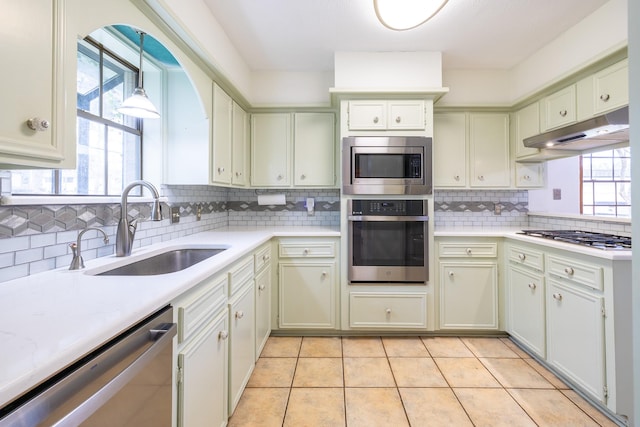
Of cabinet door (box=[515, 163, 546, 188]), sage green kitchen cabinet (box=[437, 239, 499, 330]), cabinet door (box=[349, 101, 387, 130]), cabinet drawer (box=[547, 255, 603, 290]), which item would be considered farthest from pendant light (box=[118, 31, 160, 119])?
cabinet door (box=[515, 163, 546, 188])

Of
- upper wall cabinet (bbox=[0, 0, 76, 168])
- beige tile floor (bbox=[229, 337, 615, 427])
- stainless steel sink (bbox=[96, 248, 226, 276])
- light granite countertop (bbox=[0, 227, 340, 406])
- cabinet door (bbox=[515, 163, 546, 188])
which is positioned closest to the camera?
light granite countertop (bbox=[0, 227, 340, 406])

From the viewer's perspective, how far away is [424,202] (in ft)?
8.09

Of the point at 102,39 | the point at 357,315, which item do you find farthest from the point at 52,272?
the point at 357,315

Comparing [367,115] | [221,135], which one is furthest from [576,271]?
[221,135]

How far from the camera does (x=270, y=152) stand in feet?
9.44

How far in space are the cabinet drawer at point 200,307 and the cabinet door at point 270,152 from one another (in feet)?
5.18

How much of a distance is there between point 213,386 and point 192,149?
4.89 feet

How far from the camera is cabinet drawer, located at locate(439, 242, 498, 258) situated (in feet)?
8.21

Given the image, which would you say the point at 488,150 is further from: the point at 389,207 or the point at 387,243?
the point at 387,243

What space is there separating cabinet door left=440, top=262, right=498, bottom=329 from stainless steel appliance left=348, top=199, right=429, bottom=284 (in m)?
0.24

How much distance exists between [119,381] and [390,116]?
242 cm

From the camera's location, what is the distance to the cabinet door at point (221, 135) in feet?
6.97

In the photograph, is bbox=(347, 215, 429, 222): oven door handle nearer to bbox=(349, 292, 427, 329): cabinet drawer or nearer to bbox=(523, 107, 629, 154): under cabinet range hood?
bbox=(349, 292, 427, 329): cabinet drawer

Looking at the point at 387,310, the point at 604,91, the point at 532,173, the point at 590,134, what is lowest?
the point at 387,310
